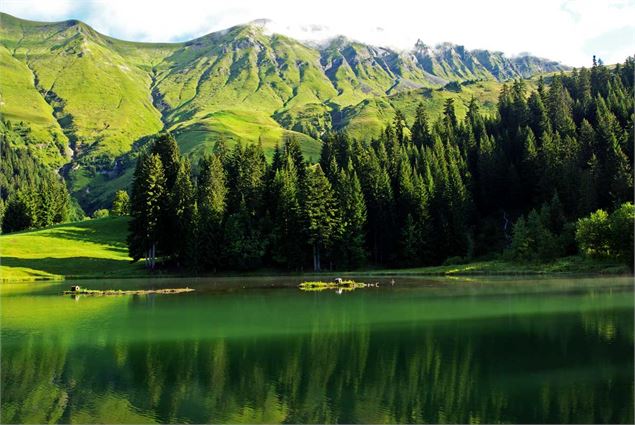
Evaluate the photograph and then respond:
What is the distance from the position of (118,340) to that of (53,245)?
295 feet

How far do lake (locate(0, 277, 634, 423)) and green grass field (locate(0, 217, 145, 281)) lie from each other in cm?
5210

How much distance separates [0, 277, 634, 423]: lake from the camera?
20.3 meters

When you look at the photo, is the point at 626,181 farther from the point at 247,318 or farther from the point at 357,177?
the point at 247,318

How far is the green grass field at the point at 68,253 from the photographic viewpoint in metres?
98.7

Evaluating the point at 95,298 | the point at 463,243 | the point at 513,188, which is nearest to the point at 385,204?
the point at 463,243

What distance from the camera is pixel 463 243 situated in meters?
103

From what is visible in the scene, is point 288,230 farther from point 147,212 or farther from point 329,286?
point 329,286

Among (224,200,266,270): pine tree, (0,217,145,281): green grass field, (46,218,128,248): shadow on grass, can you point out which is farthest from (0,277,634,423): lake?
(46,218,128,248): shadow on grass

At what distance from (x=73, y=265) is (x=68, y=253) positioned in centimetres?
762

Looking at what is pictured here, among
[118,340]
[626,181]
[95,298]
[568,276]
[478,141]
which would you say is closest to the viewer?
[118,340]

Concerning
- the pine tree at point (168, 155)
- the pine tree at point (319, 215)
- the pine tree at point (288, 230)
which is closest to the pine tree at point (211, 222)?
the pine tree at point (168, 155)

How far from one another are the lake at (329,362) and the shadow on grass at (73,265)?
52.8 m

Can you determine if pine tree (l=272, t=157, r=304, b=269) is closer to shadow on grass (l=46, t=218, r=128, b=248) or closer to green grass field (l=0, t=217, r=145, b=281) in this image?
green grass field (l=0, t=217, r=145, b=281)

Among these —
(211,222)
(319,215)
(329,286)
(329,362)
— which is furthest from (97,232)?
(329,362)
